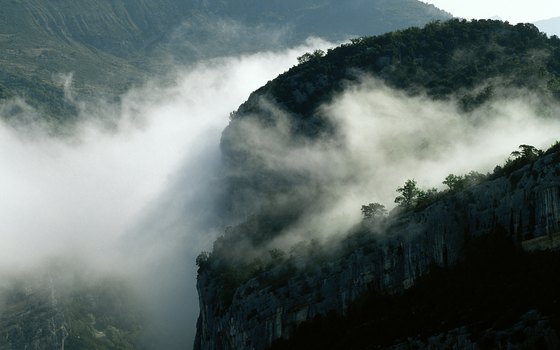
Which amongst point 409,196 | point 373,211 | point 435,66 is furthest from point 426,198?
point 435,66

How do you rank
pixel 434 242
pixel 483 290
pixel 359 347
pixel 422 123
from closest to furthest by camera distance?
pixel 483 290 < pixel 359 347 < pixel 434 242 < pixel 422 123

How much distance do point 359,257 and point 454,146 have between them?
4268 cm

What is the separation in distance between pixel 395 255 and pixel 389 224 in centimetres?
644

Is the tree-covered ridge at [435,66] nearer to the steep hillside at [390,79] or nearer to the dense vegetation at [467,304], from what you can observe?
the steep hillside at [390,79]

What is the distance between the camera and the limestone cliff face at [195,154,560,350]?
3460 inches

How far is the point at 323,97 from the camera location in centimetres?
17275

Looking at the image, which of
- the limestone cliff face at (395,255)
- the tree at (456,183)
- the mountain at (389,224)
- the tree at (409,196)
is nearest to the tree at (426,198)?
the mountain at (389,224)

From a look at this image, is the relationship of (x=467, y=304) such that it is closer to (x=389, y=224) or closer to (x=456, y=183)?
(x=456, y=183)

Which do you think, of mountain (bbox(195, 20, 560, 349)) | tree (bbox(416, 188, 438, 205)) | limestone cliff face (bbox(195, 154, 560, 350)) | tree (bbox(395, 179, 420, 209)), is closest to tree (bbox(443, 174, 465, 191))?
mountain (bbox(195, 20, 560, 349))

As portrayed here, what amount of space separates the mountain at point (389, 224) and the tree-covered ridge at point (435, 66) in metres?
0.48

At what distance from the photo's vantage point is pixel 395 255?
105 metres

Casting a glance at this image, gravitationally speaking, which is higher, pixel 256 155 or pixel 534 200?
pixel 256 155

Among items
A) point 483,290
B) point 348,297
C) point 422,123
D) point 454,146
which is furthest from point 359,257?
point 422,123

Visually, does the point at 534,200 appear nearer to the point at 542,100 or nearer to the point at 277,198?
the point at 542,100
